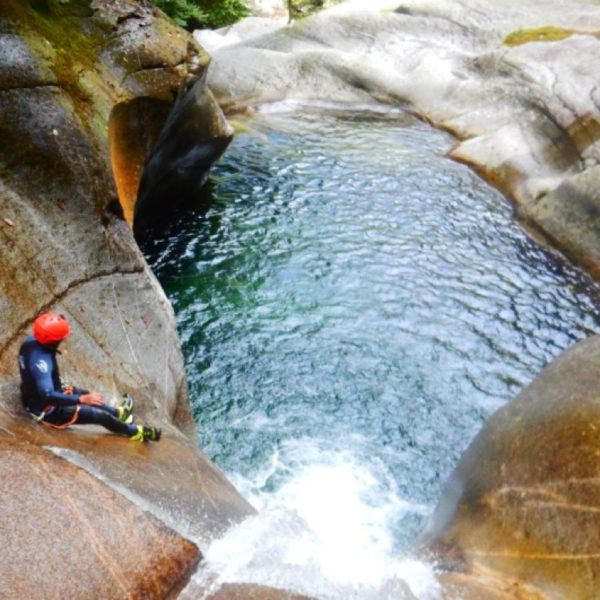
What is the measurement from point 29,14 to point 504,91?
58.2ft

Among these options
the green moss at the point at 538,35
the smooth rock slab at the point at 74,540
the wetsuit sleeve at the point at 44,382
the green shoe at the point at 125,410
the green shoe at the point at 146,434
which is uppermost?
the green moss at the point at 538,35

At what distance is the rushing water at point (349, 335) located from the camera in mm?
9477

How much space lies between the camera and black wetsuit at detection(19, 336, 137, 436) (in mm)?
6590

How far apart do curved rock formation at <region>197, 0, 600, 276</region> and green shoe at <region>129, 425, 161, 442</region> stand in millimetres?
12193

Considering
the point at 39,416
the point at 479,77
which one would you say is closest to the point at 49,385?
the point at 39,416

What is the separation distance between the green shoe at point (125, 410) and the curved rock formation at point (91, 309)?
1.01 feet

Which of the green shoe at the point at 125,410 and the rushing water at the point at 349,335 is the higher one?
the green shoe at the point at 125,410

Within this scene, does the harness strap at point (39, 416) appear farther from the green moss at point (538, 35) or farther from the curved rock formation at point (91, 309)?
the green moss at point (538, 35)

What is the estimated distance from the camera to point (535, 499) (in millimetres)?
7121

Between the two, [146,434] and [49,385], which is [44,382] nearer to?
[49,385]

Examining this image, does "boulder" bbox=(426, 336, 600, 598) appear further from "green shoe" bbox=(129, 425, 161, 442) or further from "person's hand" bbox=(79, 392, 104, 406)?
"person's hand" bbox=(79, 392, 104, 406)

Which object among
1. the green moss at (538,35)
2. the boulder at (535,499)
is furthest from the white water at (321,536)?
the green moss at (538,35)

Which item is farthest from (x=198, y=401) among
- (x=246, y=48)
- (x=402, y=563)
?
(x=246, y=48)

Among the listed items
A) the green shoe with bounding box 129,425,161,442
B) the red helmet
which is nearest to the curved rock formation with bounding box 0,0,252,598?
the green shoe with bounding box 129,425,161,442
